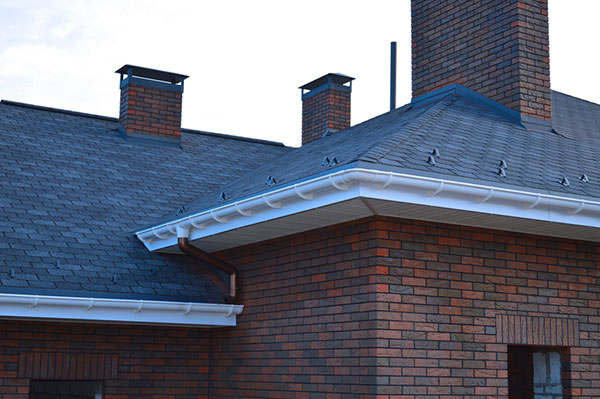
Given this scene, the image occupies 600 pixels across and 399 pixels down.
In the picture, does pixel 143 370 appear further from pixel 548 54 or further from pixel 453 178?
pixel 548 54

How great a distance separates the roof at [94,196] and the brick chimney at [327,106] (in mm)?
1452

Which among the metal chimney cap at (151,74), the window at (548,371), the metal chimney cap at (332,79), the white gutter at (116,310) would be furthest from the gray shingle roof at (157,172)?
the metal chimney cap at (332,79)

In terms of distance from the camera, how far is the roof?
8148 millimetres

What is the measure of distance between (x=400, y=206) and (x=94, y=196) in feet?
15.7

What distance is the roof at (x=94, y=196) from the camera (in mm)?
8148

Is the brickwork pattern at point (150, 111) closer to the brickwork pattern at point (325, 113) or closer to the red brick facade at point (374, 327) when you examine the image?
the brickwork pattern at point (325, 113)

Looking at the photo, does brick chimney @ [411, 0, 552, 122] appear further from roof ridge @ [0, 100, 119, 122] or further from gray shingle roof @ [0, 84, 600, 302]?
roof ridge @ [0, 100, 119, 122]

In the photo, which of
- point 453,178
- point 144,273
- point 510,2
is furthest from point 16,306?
point 510,2

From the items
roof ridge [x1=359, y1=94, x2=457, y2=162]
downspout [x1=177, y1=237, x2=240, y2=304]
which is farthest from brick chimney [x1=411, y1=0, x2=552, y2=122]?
downspout [x1=177, y1=237, x2=240, y2=304]

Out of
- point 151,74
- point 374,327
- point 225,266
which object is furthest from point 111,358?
point 151,74

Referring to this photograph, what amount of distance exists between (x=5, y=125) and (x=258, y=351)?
5.48 m

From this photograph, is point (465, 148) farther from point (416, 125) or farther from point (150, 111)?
point (150, 111)

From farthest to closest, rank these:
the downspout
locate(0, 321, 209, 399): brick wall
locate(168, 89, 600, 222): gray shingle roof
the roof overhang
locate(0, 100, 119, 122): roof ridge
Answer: locate(0, 100, 119, 122): roof ridge < the downspout < locate(0, 321, 209, 399): brick wall < locate(168, 89, 600, 222): gray shingle roof < the roof overhang

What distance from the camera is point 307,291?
7586 millimetres
